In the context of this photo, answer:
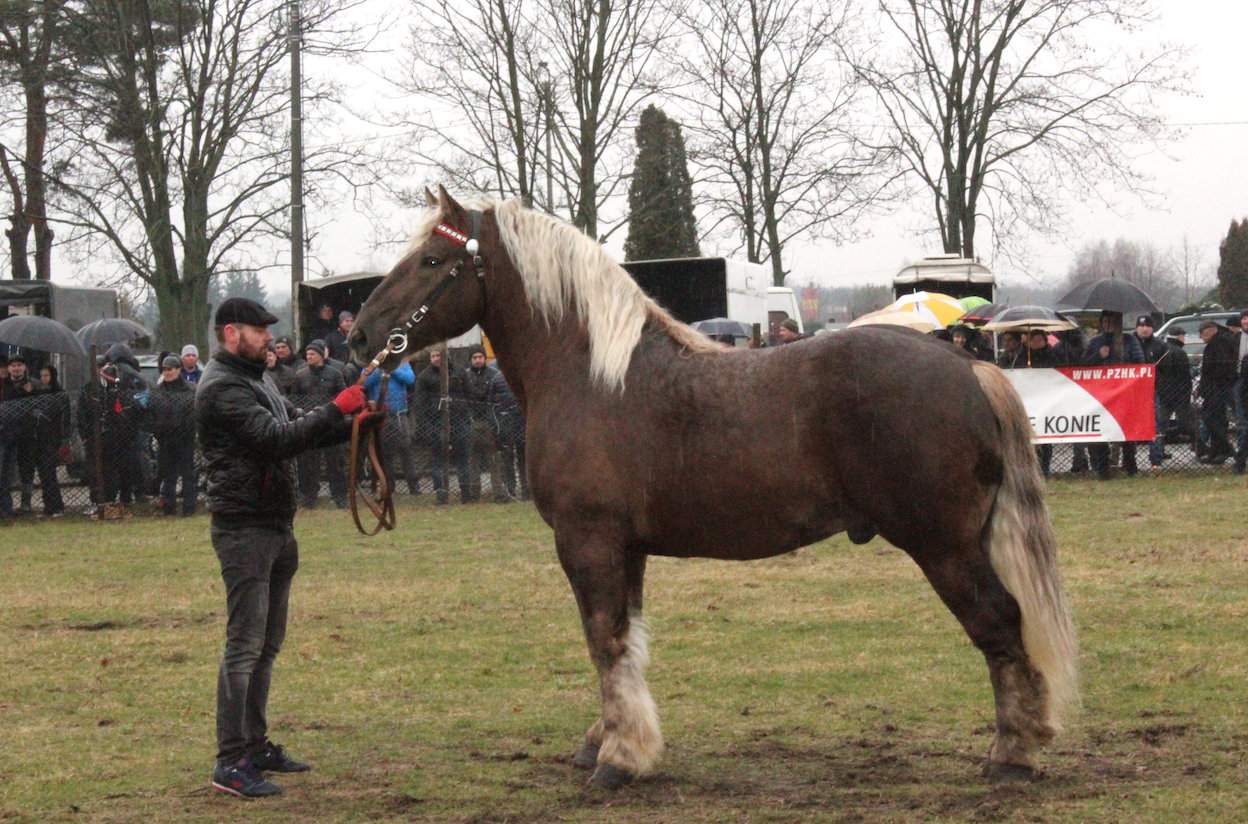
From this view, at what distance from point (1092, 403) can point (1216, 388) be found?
5.17 feet

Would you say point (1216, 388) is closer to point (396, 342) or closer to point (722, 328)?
point (722, 328)

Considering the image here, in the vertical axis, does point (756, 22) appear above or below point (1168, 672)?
above

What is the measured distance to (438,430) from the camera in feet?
56.6

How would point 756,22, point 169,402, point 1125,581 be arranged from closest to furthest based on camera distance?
1. point 1125,581
2. point 169,402
3. point 756,22

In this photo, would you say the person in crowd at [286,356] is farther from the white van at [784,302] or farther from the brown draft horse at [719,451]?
the white van at [784,302]

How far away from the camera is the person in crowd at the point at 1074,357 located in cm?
1700

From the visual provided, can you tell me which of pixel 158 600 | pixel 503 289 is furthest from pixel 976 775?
pixel 158 600

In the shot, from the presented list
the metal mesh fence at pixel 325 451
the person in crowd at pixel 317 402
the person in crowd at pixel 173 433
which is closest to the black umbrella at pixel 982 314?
the metal mesh fence at pixel 325 451

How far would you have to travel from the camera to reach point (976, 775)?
554cm

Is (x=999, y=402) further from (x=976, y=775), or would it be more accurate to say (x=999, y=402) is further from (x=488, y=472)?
(x=488, y=472)

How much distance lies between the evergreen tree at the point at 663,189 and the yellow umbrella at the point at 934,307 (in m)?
12.5

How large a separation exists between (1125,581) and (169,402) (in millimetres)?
10953

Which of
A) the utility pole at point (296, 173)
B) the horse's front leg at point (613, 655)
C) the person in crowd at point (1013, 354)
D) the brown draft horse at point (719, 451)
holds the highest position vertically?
the utility pole at point (296, 173)

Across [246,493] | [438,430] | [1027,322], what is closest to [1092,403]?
[1027,322]
